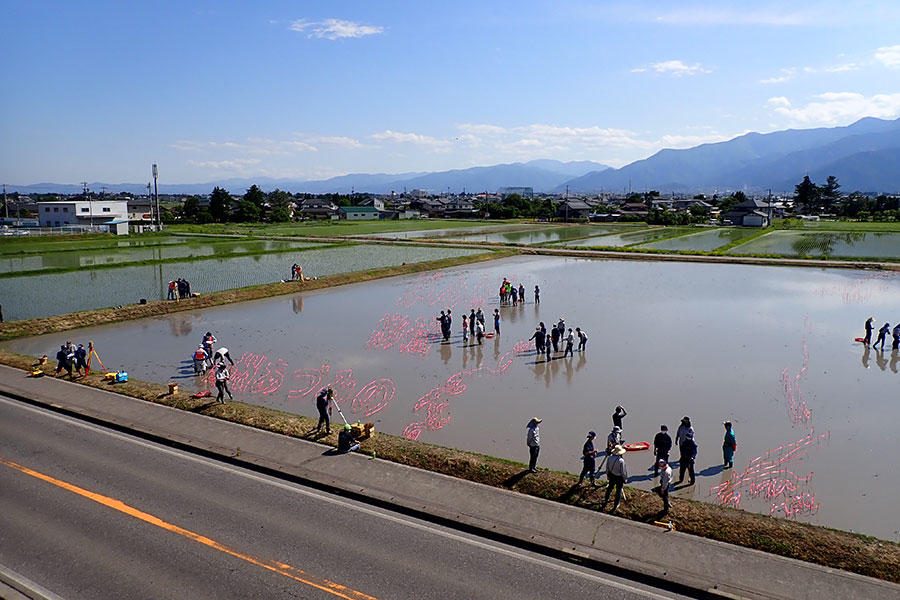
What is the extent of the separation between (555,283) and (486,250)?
19.3m

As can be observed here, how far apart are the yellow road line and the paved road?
2cm

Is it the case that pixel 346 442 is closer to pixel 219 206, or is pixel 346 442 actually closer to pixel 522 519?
pixel 522 519

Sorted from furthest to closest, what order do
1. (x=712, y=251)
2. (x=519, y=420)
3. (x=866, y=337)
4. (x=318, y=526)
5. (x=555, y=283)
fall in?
(x=712, y=251) → (x=555, y=283) → (x=866, y=337) → (x=519, y=420) → (x=318, y=526)

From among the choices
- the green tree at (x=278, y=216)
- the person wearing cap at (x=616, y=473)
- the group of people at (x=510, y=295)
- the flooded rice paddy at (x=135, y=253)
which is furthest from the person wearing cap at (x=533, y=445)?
the green tree at (x=278, y=216)

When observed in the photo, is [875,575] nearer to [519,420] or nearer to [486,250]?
[519,420]

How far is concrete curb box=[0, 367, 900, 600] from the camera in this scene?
7.64m

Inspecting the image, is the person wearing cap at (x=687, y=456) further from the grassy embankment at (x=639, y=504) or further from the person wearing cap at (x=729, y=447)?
the grassy embankment at (x=639, y=504)

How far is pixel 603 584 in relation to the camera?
7812 mm

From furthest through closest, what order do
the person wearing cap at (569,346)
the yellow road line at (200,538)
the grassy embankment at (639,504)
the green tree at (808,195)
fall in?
the green tree at (808,195) → the person wearing cap at (569,346) → the grassy embankment at (639,504) → the yellow road line at (200,538)

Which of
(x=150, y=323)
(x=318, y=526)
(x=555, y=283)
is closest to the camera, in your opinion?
(x=318, y=526)

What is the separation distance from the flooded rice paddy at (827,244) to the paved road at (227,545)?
48.5m

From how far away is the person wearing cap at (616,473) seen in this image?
9297 millimetres

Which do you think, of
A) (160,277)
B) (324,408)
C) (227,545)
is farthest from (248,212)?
(227,545)

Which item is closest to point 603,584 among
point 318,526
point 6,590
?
point 318,526
